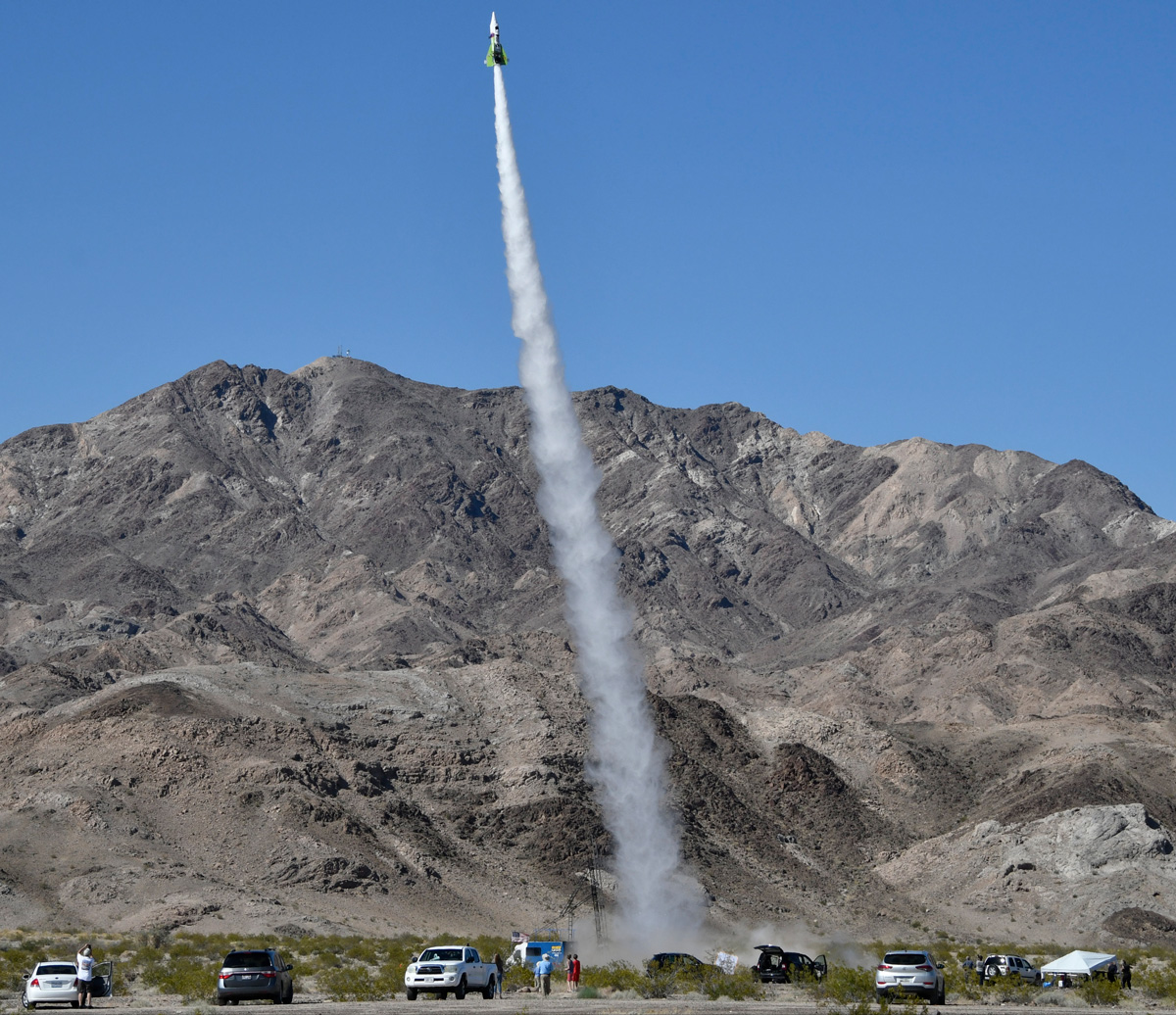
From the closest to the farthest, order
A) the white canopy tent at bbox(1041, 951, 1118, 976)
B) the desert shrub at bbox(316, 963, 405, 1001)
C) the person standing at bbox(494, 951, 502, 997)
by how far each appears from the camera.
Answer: the desert shrub at bbox(316, 963, 405, 1001) < the person standing at bbox(494, 951, 502, 997) < the white canopy tent at bbox(1041, 951, 1118, 976)

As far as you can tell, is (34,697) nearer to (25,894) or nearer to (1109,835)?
(25,894)

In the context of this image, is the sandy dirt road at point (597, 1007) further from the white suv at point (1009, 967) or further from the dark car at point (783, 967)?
the white suv at point (1009, 967)

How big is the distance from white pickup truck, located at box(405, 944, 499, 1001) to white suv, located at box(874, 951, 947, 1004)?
10.2 m

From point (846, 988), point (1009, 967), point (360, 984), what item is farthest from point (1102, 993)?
point (360, 984)

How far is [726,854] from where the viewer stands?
86.8m

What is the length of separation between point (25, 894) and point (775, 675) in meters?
105

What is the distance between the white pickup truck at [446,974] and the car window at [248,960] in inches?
142

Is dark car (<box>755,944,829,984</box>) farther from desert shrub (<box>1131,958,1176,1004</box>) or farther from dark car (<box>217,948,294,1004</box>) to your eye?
dark car (<box>217,948,294,1004</box>)

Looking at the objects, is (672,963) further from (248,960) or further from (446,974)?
(248,960)

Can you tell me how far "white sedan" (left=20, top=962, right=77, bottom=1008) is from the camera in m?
38.6

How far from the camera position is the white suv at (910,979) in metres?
42.7

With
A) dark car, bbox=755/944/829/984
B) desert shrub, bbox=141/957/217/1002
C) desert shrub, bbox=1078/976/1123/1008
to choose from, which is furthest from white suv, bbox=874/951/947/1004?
desert shrub, bbox=141/957/217/1002

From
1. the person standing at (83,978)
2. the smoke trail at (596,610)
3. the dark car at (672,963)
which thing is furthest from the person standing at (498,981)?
the smoke trail at (596,610)

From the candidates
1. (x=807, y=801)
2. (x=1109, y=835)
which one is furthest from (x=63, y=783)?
(x=1109, y=835)
